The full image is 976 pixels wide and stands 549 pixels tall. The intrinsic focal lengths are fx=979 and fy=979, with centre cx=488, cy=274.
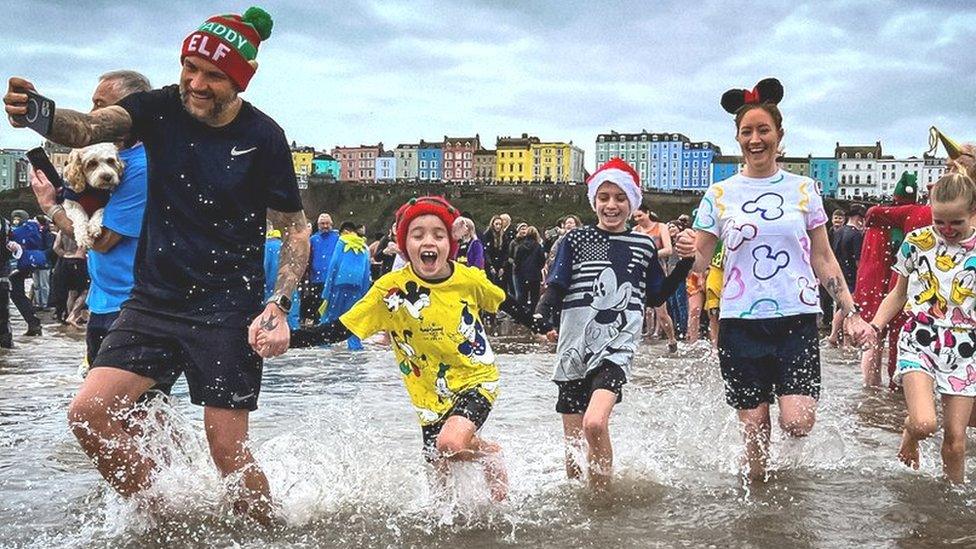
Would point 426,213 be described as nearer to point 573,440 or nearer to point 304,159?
point 573,440

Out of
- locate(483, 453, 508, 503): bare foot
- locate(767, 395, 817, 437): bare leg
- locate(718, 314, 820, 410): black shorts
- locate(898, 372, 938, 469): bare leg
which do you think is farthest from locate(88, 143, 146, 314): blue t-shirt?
locate(898, 372, 938, 469): bare leg

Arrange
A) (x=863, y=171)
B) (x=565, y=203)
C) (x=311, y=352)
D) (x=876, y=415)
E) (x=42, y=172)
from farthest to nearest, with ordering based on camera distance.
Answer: (x=863, y=171) < (x=565, y=203) < (x=311, y=352) < (x=876, y=415) < (x=42, y=172)

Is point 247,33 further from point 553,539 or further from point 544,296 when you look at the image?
point 553,539

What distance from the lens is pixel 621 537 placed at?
439 centimetres

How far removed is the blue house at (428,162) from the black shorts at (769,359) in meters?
162

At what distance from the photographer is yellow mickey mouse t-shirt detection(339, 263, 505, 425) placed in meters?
4.75

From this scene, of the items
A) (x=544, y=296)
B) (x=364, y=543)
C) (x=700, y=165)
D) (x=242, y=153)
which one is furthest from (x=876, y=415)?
(x=700, y=165)

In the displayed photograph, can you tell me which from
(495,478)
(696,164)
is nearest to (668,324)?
(495,478)

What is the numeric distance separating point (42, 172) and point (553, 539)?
120 inches

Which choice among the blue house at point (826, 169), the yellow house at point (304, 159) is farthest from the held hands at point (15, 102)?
the yellow house at point (304, 159)

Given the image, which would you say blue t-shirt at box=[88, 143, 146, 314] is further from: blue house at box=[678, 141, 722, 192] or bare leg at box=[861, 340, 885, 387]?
blue house at box=[678, 141, 722, 192]

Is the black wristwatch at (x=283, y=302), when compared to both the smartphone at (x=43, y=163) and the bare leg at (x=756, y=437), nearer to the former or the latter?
the smartphone at (x=43, y=163)

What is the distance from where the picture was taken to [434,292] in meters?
4.81

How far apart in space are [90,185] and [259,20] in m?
1.38
